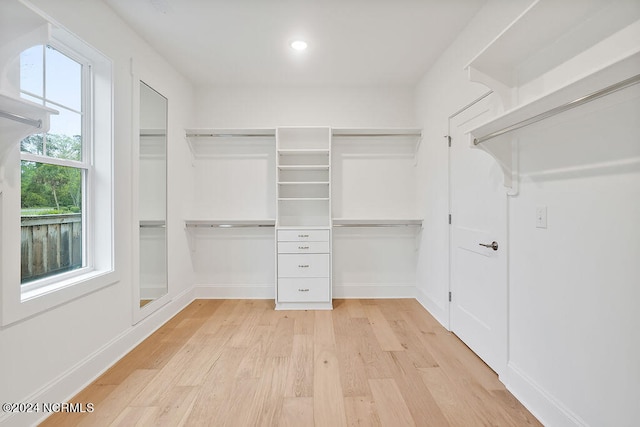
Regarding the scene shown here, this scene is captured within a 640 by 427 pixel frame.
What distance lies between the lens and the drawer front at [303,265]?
323cm

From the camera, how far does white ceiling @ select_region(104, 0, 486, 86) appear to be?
213cm

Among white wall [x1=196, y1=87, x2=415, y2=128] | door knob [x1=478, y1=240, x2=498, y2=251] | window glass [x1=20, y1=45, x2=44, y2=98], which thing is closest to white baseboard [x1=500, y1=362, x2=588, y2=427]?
door knob [x1=478, y1=240, x2=498, y2=251]

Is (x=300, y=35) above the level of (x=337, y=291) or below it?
above

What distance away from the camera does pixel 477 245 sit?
87.5 inches

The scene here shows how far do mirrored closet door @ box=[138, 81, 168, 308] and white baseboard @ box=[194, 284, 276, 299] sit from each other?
750 mm

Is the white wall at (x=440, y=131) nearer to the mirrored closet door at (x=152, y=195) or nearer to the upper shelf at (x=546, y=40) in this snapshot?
the upper shelf at (x=546, y=40)

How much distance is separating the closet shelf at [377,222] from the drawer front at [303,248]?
14.5 inches

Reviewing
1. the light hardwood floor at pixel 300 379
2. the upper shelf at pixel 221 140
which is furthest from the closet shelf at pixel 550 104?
the upper shelf at pixel 221 140

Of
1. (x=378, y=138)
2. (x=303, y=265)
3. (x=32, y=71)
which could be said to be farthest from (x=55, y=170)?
(x=378, y=138)

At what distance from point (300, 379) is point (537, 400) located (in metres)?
1.37

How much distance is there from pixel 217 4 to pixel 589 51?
2.26m

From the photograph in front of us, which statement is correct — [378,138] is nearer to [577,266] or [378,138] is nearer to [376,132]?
[376,132]

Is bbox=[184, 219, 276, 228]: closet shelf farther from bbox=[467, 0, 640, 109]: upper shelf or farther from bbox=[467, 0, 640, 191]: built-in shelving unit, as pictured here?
bbox=[467, 0, 640, 109]: upper shelf

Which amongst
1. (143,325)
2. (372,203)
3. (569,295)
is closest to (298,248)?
(372,203)
